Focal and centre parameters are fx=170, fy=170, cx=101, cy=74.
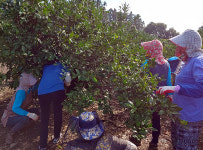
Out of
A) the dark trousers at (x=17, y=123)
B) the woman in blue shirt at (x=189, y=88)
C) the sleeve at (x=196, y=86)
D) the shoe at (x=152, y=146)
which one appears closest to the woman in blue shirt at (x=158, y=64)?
the shoe at (x=152, y=146)

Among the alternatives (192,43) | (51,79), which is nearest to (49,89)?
(51,79)

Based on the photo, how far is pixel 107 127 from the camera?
3.88m

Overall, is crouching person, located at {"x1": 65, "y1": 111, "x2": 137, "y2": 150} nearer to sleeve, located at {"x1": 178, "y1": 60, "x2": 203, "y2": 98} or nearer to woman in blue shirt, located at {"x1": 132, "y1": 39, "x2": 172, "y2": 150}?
sleeve, located at {"x1": 178, "y1": 60, "x2": 203, "y2": 98}

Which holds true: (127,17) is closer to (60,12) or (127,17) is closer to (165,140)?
(60,12)

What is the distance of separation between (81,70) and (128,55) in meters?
0.77

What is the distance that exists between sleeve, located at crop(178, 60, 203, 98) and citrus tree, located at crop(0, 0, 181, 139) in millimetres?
287

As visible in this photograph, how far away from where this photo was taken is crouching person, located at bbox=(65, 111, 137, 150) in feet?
6.59

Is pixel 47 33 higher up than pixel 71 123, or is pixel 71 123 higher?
pixel 47 33

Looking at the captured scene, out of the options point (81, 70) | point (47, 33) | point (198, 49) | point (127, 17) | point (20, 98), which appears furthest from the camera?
point (127, 17)

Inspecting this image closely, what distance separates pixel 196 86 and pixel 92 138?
1295 mm

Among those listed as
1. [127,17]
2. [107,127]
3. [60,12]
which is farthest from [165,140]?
[60,12]

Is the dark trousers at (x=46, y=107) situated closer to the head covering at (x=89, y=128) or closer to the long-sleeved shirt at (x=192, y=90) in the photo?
the head covering at (x=89, y=128)

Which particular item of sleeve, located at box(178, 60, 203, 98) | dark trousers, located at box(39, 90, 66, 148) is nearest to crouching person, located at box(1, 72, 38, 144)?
dark trousers, located at box(39, 90, 66, 148)

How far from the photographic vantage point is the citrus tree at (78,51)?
6.57 ft
